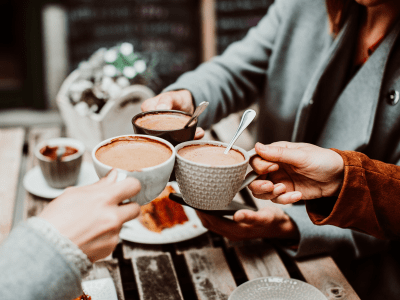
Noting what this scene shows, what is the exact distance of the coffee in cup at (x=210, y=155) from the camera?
80 cm

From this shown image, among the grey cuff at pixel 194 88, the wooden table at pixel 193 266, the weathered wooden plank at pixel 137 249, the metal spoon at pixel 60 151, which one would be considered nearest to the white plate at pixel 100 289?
the wooden table at pixel 193 266

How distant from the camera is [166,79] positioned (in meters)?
3.29

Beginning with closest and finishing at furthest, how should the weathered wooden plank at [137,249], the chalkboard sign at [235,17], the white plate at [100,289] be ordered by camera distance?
1. the white plate at [100,289]
2. the weathered wooden plank at [137,249]
3. the chalkboard sign at [235,17]

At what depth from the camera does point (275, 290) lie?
91 cm

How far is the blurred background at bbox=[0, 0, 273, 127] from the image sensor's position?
2.98 m

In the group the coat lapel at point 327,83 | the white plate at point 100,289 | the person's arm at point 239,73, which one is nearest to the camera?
the white plate at point 100,289

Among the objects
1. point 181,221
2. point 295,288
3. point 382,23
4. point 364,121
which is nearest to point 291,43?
point 382,23

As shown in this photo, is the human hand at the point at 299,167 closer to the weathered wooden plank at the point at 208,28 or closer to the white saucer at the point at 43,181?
the white saucer at the point at 43,181

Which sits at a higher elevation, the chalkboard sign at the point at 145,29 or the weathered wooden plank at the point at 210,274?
the chalkboard sign at the point at 145,29

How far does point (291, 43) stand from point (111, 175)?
43.3 inches

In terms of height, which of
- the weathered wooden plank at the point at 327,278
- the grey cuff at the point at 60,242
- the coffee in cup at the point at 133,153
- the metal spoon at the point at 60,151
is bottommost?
the weathered wooden plank at the point at 327,278

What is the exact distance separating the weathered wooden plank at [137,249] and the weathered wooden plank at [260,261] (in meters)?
0.24

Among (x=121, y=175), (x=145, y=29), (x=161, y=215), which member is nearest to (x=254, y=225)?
(x=161, y=215)

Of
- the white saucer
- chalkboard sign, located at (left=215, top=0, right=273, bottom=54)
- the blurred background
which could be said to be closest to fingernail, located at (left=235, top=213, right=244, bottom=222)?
the white saucer
